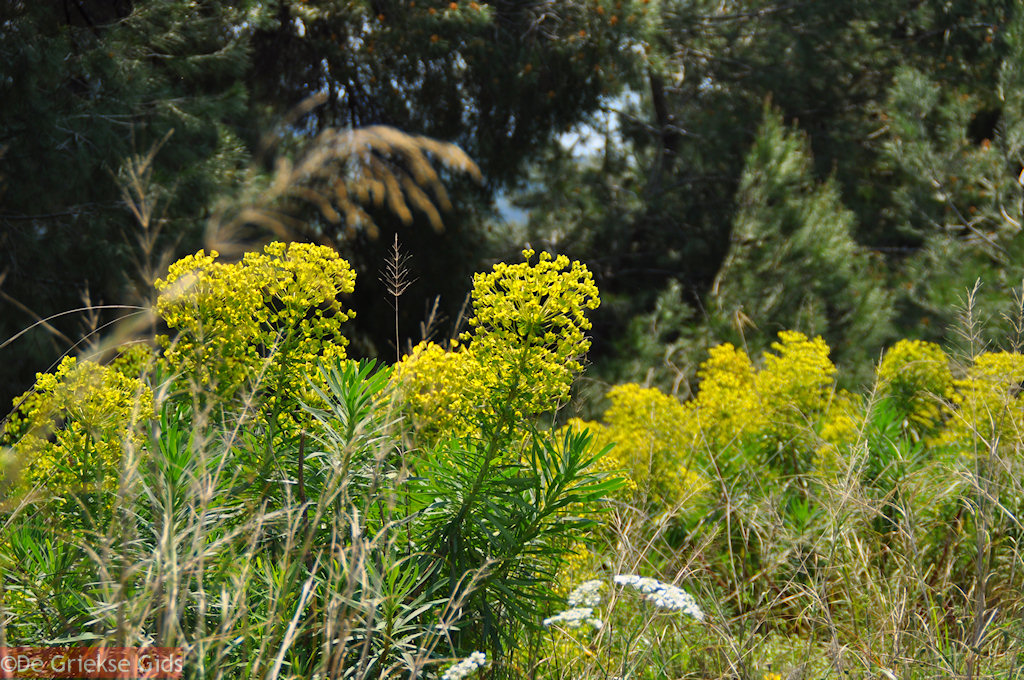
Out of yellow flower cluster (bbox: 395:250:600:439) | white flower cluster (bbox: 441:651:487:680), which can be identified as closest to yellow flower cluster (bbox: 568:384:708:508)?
yellow flower cluster (bbox: 395:250:600:439)

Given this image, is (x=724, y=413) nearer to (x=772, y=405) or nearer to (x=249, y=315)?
(x=772, y=405)

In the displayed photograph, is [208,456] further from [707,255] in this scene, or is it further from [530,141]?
[707,255]

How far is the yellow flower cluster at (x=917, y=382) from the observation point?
14.4ft

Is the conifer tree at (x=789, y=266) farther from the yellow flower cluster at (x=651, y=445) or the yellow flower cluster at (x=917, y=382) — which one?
the yellow flower cluster at (x=651, y=445)

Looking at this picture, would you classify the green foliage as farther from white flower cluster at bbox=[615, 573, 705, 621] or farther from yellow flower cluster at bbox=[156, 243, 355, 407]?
white flower cluster at bbox=[615, 573, 705, 621]

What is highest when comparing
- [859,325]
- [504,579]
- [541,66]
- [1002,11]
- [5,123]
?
[1002,11]

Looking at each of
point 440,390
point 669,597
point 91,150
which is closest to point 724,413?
point 440,390

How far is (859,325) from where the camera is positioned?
8.12 m

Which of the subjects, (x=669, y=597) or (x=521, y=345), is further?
(x=521, y=345)

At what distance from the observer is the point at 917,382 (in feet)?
14.7

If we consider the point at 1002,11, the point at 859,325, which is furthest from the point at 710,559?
the point at 1002,11

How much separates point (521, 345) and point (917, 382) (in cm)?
348

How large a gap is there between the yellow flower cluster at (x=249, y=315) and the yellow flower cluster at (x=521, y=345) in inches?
10.1

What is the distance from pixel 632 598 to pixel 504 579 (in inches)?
42.2
